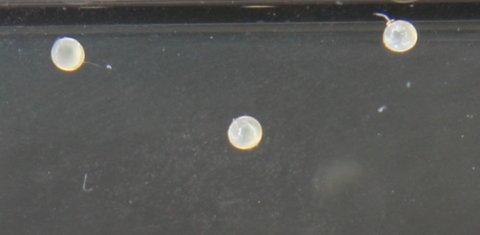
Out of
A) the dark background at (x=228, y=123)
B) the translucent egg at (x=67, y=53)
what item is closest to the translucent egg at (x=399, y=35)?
the dark background at (x=228, y=123)

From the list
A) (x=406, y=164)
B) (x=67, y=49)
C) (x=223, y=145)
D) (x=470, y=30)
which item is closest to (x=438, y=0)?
(x=470, y=30)

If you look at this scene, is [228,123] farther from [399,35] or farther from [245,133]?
[399,35]

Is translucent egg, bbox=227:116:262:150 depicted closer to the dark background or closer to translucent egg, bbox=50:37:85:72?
the dark background

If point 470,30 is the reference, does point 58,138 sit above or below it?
below

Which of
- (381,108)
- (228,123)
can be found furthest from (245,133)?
(381,108)

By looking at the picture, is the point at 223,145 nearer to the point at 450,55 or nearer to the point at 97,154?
the point at 97,154

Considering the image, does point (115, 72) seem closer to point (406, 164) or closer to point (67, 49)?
point (67, 49)
